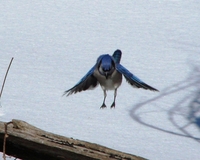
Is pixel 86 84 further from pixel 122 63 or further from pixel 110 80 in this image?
pixel 122 63

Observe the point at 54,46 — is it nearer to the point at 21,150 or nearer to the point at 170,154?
the point at 170,154

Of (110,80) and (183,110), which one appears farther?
(183,110)

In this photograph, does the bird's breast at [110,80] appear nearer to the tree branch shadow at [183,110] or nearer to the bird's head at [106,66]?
the bird's head at [106,66]

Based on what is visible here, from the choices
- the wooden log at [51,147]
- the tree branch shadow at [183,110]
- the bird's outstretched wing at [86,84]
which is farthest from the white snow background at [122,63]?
the bird's outstretched wing at [86,84]

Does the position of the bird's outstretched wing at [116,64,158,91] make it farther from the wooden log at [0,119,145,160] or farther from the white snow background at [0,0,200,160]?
the white snow background at [0,0,200,160]

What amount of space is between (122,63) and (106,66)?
158 inches

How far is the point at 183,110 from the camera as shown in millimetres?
5328

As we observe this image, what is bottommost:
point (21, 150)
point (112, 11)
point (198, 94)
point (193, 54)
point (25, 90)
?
point (21, 150)

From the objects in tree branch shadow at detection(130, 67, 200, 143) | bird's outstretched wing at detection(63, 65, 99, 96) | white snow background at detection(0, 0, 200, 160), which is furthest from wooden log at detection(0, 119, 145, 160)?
tree branch shadow at detection(130, 67, 200, 143)

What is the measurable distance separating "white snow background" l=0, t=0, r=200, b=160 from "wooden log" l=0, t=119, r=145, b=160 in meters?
1.61

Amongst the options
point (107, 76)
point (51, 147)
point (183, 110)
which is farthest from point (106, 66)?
point (183, 110)

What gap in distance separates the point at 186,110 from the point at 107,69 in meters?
4.06

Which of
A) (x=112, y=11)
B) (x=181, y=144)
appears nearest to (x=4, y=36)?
(x=112, y=11)

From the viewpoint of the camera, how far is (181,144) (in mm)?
4844
